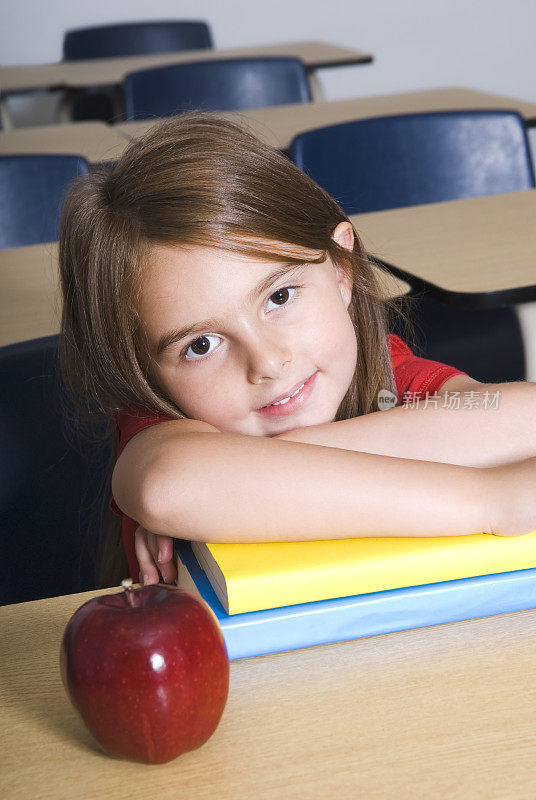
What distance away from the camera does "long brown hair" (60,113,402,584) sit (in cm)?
83

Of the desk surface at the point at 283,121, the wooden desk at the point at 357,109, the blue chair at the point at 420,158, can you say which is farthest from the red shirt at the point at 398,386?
the wooden desk at the point at 357,109

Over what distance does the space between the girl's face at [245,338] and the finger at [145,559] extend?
0.16 m

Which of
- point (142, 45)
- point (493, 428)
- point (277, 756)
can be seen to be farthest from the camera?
point (142, 45)

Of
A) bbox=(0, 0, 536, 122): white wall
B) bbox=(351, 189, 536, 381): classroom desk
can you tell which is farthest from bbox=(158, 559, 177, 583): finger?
bbox=(0, 0, 536, 122): white wall

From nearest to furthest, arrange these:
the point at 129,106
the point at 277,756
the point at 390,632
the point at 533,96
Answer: the point at 277,756 → the point at 390,632 → the point at 129,106 → the point at 533,96

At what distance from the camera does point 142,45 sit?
410 cm

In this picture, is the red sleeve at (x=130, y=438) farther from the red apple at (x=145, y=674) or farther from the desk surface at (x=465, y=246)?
the desk surface at (x=465, y=246)

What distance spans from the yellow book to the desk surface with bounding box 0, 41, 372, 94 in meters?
2.98

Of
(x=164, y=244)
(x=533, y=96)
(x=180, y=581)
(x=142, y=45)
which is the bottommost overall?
(x=533, y=96)

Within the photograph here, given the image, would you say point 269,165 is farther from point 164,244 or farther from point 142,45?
point 142,45

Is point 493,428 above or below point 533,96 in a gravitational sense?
above

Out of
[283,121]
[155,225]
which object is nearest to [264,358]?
[155,225]

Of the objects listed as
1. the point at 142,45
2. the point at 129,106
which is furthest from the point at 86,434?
the point at 142,45

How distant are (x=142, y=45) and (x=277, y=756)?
404cm
